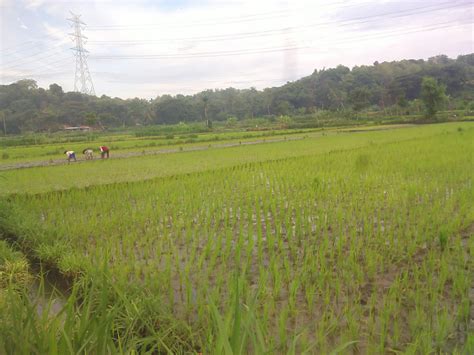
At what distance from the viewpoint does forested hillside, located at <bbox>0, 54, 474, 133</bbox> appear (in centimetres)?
2772

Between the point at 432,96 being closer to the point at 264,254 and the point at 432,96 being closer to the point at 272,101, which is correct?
the point at 272,101

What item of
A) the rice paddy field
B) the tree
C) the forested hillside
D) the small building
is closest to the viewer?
the rice paddy field

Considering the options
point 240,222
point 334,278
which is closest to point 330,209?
point 240,222

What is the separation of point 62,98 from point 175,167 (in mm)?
29123

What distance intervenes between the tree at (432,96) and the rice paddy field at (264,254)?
2507 cm

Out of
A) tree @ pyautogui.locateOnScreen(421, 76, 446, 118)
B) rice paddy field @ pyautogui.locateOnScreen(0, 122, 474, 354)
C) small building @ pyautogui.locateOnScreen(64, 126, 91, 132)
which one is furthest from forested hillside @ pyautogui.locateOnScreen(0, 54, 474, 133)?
rice paddy field @ pyautogui.locateOnScreen(0, 122, 474, 354)

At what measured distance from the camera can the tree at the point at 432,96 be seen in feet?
90.1

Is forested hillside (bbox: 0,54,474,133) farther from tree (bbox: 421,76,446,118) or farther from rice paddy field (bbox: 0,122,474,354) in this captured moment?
rice paddy field (bbox: 0,122,474,354)

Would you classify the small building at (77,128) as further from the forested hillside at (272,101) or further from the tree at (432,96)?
the tree at (432,96)

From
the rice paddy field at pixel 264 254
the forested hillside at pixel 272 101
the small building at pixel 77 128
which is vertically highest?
the forested hillside at pixel 272 101

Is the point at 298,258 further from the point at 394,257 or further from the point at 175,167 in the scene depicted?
the point at 175,167

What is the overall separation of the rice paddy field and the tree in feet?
82.2

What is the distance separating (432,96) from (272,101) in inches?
916

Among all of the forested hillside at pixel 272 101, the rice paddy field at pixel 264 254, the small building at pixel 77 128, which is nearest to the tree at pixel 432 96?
the forested hillside at pixel 272 101
